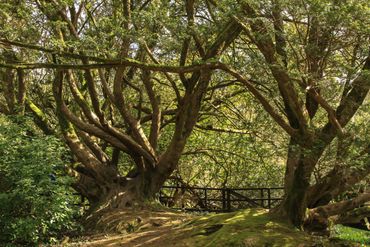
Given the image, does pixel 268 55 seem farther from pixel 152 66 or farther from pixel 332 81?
pixel 152 66

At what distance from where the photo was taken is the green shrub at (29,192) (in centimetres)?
802

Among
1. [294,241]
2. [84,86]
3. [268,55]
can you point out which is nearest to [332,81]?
[268,55]

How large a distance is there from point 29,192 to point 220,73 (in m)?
6.26

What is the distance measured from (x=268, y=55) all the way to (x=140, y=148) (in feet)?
18.7

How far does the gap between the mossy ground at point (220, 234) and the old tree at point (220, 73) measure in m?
0.60

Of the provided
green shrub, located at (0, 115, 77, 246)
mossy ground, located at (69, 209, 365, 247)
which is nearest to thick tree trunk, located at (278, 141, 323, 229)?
mossy ground, located at (69, 209, 365, 247)

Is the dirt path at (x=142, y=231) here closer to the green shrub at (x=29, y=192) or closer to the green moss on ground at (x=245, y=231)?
the green moss on ground at (x=245, y=231)

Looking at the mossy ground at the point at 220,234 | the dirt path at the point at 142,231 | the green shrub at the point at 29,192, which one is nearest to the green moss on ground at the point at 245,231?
the mossy ground at the point at 220,234

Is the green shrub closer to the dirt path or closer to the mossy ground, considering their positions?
the dirt path

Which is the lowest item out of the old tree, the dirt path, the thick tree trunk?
the dirt path

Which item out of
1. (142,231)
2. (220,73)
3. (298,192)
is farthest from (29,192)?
(220,73)

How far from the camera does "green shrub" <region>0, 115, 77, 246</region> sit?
26.3 ft

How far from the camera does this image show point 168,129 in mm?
16781

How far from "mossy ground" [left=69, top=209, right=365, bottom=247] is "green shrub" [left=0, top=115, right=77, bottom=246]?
3.88 ft
